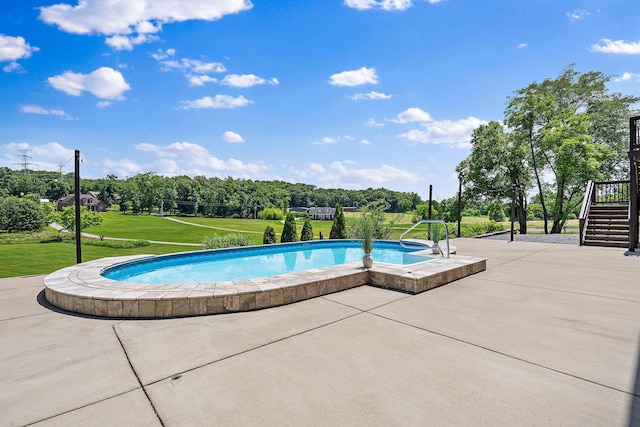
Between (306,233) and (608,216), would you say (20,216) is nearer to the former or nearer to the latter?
(306,233)

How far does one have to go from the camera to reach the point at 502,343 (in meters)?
3.01

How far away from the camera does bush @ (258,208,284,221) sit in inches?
1741

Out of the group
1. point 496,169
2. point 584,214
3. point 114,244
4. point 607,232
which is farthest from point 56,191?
point 607,232

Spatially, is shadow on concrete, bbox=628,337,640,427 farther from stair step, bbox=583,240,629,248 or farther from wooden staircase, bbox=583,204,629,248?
wooden staircase, bbox=583,204,629,248

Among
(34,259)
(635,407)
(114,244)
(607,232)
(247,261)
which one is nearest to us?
(635,407)

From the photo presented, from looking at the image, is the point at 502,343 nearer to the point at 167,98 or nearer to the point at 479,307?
the point at 479,307

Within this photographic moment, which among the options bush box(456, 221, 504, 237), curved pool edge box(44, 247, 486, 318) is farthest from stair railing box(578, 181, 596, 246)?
curved pool edge box(44, 247, 486, 318)

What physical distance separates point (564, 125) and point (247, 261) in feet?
64.6

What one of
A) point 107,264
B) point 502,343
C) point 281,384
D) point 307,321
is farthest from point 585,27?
point 107,264

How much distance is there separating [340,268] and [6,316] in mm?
4712

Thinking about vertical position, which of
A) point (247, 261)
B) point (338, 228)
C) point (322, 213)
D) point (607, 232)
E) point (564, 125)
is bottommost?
point (247, 261)

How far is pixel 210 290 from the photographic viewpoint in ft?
13.4

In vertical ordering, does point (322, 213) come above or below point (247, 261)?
above

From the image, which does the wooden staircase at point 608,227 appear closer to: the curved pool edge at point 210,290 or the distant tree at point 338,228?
the curved pool edge at point 210,290
